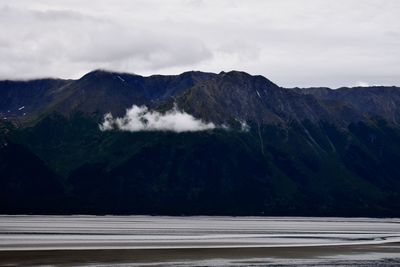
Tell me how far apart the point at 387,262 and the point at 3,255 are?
190 feet

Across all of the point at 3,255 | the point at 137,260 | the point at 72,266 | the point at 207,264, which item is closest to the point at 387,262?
the point at 207,264

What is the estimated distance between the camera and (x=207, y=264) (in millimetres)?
111625

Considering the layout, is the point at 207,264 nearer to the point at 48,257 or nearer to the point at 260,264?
the point at 260,264

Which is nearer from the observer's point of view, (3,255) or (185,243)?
(3,255)

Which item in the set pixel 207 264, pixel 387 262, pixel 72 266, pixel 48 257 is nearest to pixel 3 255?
pixel 48 257

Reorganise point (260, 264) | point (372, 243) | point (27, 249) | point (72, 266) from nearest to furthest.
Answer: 1. point (72, 266)
2. point (260, 264)
3. point (27, 249)
4. point (372, 243)

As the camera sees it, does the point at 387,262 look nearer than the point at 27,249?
Yes

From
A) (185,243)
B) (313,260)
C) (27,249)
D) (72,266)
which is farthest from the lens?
(185,243)

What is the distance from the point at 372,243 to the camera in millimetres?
174125

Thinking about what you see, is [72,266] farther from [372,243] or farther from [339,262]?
[372,243]

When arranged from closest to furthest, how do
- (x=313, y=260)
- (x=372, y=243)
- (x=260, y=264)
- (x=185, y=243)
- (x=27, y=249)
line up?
(x=260, y=264)
(x=313, y=260)
(x=27, y=249)
(x=185, y=243)
(x=372, y=243)

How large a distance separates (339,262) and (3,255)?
5075 centimetres

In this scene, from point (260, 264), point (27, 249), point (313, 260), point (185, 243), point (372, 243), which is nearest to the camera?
point (260, 264)

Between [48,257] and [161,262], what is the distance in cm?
1757
